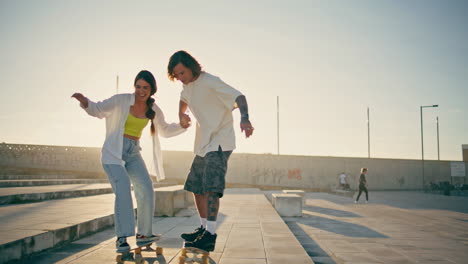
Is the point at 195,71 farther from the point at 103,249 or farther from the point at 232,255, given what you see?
the point at 103,249

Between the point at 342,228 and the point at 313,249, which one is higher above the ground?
the point at 313,249

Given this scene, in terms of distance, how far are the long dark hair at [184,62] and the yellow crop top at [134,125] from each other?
608 mm

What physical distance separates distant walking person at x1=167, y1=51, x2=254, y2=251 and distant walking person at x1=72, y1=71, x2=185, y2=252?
1.34 feet

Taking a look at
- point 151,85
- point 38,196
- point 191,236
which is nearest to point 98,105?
point 151,85

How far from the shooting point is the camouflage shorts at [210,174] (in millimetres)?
2943

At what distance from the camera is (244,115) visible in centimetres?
296

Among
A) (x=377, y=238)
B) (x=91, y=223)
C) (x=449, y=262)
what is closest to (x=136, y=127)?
(x=91, y=223)

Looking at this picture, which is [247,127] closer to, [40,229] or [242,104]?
[242,104]

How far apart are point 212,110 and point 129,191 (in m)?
1.12

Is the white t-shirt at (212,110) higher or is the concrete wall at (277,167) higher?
the white t-shirt at (212,110)

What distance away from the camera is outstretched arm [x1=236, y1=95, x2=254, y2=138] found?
9.46ft

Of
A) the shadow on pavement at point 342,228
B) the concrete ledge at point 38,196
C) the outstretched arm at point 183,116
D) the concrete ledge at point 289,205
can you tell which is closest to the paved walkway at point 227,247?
the outstretched arm at point 183,116

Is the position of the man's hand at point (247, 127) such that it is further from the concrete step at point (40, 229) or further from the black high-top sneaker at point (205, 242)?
the concrete step at point (40, 229)

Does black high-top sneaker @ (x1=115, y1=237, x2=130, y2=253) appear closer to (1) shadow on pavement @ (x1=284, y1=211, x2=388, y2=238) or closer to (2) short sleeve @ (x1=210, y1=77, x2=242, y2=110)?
(2) short sleeve @ (x1=210, y1=77, x2=242, y2=110)
